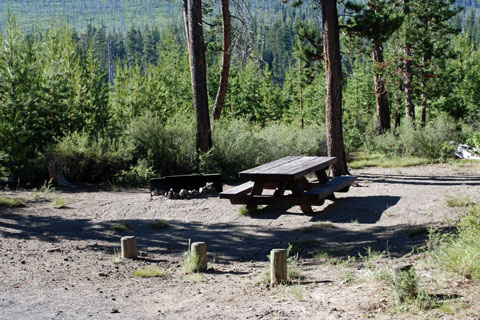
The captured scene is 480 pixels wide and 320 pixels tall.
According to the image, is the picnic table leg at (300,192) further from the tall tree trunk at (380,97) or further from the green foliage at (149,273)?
the tall tree trunk at (380,97)

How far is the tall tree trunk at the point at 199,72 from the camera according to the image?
13.4 metres

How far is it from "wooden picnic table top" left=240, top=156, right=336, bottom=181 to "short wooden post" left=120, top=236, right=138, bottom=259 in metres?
2.54

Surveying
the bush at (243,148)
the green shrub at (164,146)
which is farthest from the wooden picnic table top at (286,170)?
the green shrub at (164,146)

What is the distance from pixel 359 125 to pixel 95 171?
18552 mm

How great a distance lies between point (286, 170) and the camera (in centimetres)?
884

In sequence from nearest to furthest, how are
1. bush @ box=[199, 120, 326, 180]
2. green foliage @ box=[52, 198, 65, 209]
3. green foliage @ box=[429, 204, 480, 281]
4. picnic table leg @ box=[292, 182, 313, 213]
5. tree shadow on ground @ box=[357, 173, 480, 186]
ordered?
green foliage @ box=[429, 204, 480, 281], picnic table leg @ box=[292, 182, 313, 213], green foliage @ box=[52, 198, 65, 209], tree shadow on ground @ box=[357, 173, 480, 186], bush @ box=[199, 120, 326, 180]

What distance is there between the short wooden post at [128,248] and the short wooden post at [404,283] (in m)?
3.82

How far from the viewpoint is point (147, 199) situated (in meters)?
11.1

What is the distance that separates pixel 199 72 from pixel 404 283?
10115mm

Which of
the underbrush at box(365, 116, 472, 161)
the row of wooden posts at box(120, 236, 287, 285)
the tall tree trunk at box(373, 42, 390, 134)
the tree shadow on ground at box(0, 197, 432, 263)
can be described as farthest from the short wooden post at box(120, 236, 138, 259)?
the tall tree trunk at box(373, 42, 390, 134)

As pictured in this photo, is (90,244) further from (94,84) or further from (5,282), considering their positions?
(94,84)

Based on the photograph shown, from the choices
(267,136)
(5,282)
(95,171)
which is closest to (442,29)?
(267,136)

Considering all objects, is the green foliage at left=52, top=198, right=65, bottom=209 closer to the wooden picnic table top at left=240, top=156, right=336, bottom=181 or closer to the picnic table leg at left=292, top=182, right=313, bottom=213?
the wooden picnic table top at left=240, top=156, right=336, bottom=181

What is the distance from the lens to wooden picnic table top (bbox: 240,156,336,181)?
331 inches
